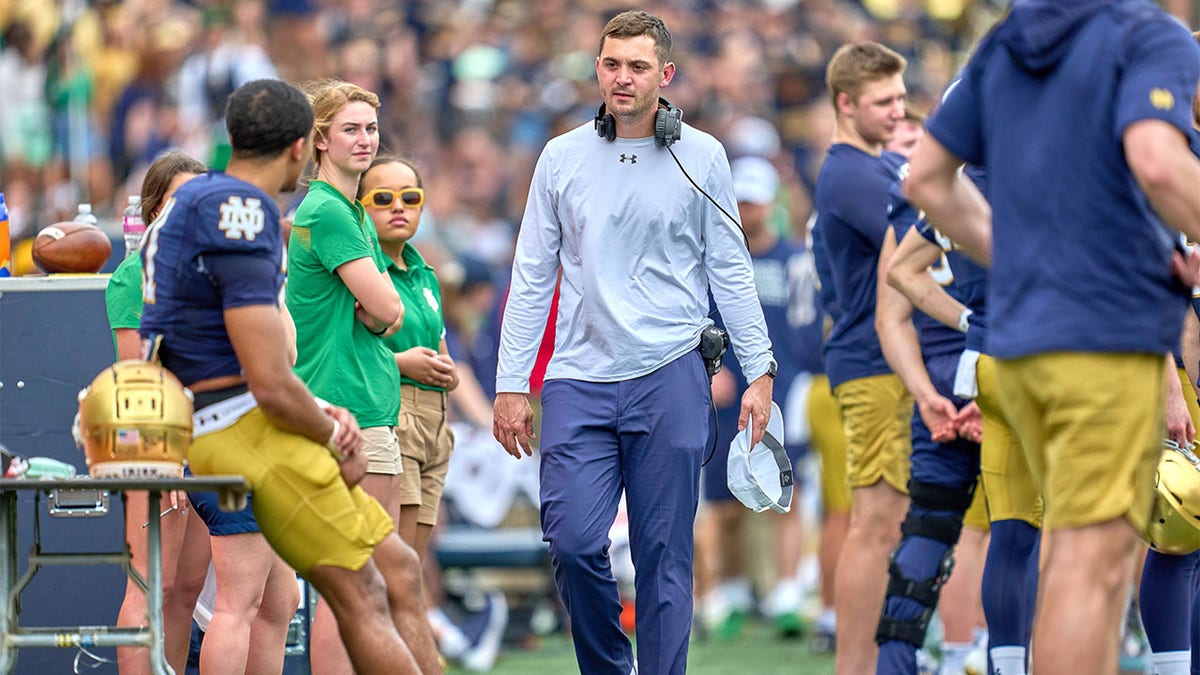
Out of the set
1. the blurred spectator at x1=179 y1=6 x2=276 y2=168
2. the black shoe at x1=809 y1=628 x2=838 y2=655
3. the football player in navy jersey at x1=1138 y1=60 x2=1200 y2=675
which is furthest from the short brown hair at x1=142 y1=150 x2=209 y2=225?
the blurred spectator at x1=179 y1=6 x2=276 y2=168

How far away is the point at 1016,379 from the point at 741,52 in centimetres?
1324

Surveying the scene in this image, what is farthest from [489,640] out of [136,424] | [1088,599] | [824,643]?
[1088,599]

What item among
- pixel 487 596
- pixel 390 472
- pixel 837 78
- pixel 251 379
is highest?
pixel 837 78

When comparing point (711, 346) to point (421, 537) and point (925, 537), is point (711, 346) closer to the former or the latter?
point (925, 537)

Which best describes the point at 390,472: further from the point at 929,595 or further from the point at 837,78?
the point at 837,78

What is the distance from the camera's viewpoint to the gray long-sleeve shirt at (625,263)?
635 centimetres

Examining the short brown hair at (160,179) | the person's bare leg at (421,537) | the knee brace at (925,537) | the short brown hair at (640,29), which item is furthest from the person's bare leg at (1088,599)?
the short brown hair at (160,179)

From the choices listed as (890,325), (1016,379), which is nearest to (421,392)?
(890,325)

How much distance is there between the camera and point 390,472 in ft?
21.4

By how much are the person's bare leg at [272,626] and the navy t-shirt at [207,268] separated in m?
1.34

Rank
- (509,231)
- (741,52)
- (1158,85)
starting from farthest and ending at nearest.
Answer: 1. (741,52)
2. (509,231)
3. (1158,85)

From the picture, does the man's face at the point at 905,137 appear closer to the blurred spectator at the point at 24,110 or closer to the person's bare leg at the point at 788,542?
the person's bare leg at the point at 788,542

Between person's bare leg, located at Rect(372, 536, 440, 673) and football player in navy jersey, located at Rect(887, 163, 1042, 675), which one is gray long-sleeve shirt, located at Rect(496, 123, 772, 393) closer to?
football player in navy jersey, located at Rect(887, 163, 1042, 675)

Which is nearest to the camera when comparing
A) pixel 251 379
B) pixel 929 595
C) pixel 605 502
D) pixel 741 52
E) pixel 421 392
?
pixel 251 379
